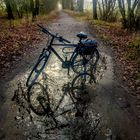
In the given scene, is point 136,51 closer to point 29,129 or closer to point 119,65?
point 119,65

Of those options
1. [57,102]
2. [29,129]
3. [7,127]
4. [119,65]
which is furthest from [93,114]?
[119,65]

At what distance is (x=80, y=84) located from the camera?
7977 millimetres

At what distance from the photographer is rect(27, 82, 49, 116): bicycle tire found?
21.3 feet

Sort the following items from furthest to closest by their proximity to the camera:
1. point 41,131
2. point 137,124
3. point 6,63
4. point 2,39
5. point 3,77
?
point 2,39 < point 6,63 < point 3,77 < point 137,124 < point 41,131

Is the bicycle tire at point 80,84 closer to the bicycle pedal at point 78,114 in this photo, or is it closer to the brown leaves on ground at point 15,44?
the bicycle pedal at point 78,114

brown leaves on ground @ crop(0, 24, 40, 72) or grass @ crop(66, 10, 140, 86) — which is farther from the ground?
brown leaves on ground @ crop(0, 24, 40, 72)

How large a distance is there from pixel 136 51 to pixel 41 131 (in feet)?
24.0

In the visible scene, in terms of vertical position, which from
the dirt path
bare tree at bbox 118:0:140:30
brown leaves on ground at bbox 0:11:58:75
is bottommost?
the dirt path

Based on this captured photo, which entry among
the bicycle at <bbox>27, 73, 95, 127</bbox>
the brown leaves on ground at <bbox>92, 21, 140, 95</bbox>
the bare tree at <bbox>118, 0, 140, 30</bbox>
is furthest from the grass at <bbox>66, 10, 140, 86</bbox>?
the bicycle at <bbox>27, 73, 95, 127</bbox>

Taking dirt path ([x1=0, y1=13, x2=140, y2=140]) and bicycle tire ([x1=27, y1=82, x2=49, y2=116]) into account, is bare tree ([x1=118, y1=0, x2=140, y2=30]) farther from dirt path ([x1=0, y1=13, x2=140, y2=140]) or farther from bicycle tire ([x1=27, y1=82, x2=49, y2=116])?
bicycle tire ([x1=27, y1=82, x2=49, y2=116])

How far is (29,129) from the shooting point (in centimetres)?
571

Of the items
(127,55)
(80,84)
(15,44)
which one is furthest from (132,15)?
(80,84)

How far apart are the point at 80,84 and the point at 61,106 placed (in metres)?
1.46

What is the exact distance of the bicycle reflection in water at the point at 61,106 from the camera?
577 centimetres
